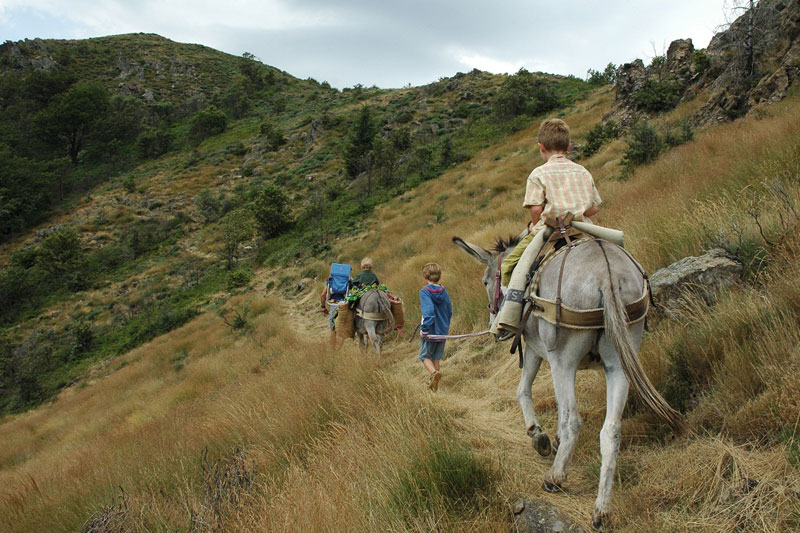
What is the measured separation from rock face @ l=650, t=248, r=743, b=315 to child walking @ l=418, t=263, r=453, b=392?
281cm

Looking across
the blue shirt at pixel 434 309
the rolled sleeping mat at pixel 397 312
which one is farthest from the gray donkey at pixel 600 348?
the rolled sleeping mat at pixel 397 312

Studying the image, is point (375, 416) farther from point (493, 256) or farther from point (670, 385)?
point (670, 385)

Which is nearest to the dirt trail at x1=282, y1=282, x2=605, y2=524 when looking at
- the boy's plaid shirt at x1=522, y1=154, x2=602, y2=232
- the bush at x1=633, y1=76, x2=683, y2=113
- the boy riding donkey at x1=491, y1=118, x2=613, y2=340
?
the boy riding donkey at x1=491, y1=118, x2=613, y2=340

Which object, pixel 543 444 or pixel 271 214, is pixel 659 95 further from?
pixel 271 214

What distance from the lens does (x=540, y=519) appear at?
2400mm

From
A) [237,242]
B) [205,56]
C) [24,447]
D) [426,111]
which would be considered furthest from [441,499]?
[205,56]

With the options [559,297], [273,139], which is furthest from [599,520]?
[273,139]

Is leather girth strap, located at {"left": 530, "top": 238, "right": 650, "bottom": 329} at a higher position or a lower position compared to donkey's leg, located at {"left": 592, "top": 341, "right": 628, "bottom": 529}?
higher

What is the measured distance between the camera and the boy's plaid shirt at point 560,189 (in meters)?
3.13

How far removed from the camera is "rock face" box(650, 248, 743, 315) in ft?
13.2

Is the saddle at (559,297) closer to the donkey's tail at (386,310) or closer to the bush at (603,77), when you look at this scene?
the donkey's tail at (386,310)

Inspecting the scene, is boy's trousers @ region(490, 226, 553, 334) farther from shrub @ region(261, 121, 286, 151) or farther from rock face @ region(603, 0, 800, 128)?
shrub @ region(261, 121, 286, 151)

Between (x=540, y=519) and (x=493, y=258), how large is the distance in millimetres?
2298

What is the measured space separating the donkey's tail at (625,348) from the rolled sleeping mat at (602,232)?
1.76ft
